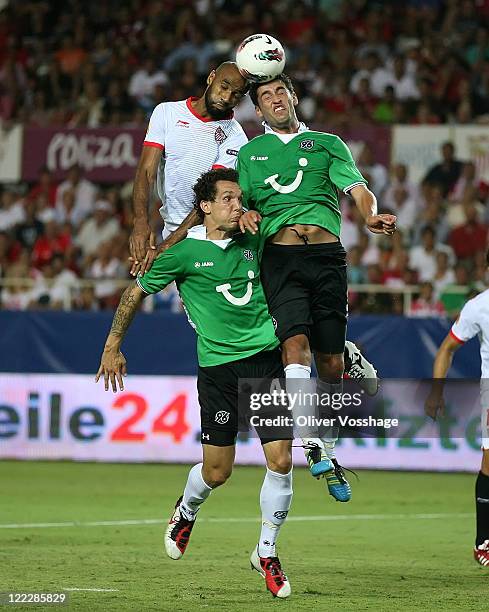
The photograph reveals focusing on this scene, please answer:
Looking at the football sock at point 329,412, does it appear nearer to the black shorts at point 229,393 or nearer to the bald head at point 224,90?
the black shorts at point 229,393

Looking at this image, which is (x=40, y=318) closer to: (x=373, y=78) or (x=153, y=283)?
(x=373, y=78)

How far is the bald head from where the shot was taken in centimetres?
993

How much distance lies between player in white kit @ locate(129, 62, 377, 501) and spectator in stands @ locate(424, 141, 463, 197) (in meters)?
10.6

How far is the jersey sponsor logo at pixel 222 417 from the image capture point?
944 centimetres

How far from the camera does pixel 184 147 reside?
10328mm

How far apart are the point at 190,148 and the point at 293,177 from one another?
1.21 m

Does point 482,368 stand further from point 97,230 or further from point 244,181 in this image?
point 97,230

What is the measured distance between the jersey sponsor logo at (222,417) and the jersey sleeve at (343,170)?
1.70 meters

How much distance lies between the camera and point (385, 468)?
17.6 meters

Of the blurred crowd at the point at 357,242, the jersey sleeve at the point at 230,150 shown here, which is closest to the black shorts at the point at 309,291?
the jersey sleeve at the point at 230,150

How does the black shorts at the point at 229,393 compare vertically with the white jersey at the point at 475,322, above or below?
below

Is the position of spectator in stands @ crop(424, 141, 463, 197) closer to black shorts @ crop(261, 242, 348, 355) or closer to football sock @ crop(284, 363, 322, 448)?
black shorts @ crop(261, 242, 348, 355)

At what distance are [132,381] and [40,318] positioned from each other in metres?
1.70

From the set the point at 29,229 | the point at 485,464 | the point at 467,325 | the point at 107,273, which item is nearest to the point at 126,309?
the point at 467,325
